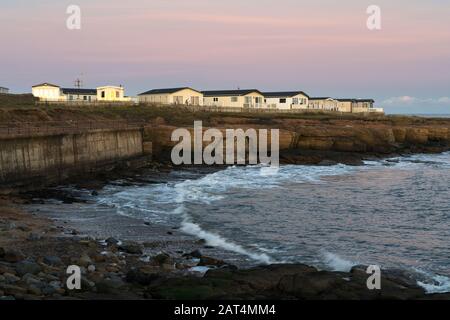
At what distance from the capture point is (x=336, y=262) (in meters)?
18.8

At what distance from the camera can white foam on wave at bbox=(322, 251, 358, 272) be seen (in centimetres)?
1797

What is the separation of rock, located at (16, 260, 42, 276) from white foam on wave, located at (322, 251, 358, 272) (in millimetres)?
9409

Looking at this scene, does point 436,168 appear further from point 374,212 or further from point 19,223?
point 19,223

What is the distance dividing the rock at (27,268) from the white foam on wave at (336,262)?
9.41 meters

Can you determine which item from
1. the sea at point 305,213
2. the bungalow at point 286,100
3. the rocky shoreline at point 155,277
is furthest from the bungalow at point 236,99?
the rocky shoreline at point 155,277

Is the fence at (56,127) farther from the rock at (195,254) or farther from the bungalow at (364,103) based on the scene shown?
the bungalow at (364,103)

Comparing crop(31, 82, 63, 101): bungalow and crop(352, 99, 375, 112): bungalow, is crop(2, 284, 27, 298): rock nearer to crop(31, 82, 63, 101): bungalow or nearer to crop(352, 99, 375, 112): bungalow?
crop(31, 82, 63, 101): bungalow

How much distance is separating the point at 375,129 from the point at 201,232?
47.9 metres

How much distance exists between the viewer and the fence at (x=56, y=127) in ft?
108

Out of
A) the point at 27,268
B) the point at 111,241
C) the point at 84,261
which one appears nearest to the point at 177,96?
the point at 111,241

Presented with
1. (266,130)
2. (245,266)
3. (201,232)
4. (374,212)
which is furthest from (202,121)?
(245,266)

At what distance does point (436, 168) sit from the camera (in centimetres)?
5369

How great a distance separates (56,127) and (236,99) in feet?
175

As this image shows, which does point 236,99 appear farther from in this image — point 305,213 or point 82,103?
point 305,213
